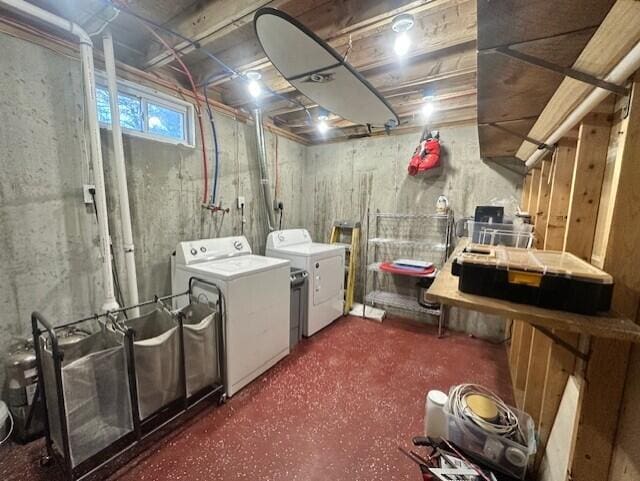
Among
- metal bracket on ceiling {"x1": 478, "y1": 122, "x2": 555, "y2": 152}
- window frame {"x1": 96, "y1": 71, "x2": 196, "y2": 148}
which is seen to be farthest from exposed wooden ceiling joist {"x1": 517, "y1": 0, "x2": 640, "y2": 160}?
window frame {"x1": 96, "y1": 71, "x2": 196, "y2": 148}

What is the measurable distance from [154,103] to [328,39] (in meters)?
1.61

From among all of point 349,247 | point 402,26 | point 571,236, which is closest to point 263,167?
point 349,247

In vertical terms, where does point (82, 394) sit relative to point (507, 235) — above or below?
below

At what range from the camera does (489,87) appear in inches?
42.0

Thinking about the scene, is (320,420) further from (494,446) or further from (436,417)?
(494,446)

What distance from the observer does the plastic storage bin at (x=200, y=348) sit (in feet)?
5.68

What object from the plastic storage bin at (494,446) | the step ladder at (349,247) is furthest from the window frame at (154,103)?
the plastic storage bin at (494,446)

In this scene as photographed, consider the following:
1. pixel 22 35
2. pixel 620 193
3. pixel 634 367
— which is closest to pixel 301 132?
pixel 22 35

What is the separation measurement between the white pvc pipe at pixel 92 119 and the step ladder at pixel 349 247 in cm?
243

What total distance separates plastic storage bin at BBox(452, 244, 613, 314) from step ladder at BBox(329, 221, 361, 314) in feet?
8.46

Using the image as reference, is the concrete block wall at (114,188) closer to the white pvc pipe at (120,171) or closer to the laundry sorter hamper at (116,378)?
the white pvc pipe at (120,171)

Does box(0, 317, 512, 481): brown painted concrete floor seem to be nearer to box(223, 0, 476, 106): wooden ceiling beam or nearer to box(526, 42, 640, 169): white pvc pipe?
box(526, 42, 640, 169): white pvc pipe

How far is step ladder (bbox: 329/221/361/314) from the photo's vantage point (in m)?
3.59

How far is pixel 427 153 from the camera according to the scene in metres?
2.94
